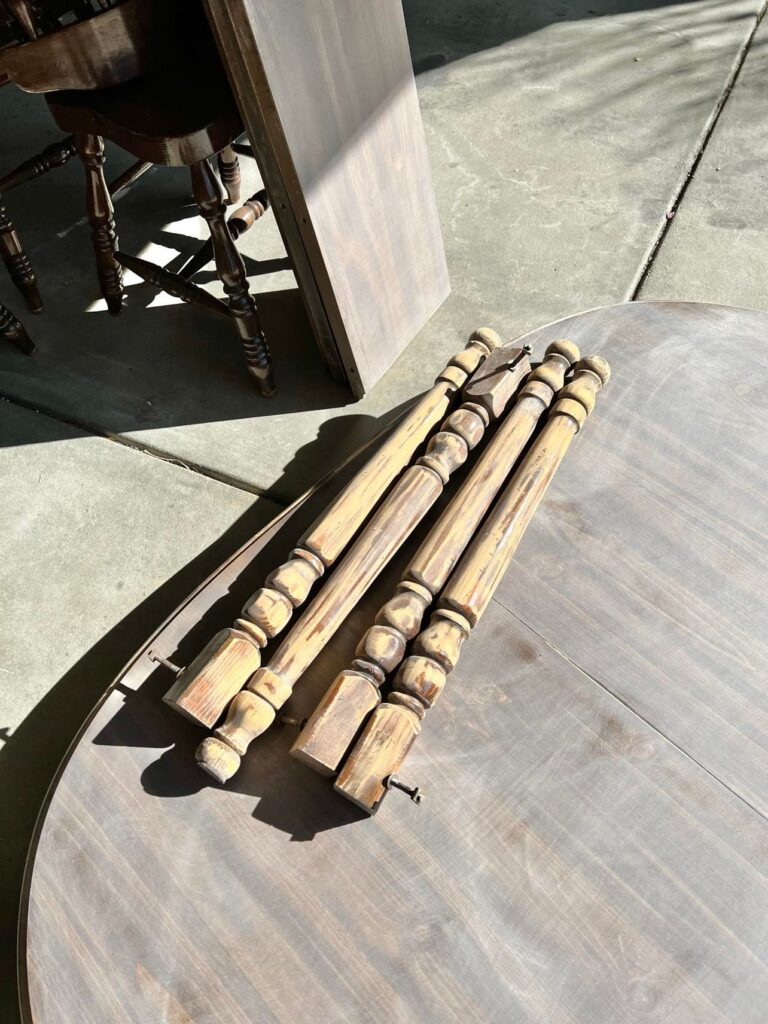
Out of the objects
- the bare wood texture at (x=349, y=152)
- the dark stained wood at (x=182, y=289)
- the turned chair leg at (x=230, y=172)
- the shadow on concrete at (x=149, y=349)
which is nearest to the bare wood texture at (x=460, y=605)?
the bare wood texture at (x=349, y=152)

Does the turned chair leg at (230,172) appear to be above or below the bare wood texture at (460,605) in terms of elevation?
below

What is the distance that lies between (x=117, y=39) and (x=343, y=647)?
1571mm

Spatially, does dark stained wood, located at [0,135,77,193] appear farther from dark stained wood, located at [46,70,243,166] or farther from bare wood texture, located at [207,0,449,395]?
bare wood texture, located at [207,0,449,395]

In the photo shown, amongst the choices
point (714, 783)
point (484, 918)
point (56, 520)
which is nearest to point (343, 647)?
point (484, 918)

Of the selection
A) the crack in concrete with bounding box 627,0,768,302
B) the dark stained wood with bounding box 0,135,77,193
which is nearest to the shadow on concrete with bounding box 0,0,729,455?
the crack in concrete with bounding box 627,0,768,302

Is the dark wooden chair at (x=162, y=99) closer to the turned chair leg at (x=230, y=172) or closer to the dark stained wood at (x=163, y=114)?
the dark stained wood at (x=163, y=114)

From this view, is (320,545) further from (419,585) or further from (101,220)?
(101,220)

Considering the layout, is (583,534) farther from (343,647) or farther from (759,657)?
(343,647)

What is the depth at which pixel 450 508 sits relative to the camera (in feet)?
5.10

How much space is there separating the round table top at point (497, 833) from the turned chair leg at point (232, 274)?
1024 mm

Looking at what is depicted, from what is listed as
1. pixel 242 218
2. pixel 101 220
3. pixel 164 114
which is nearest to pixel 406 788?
pixel 164 114

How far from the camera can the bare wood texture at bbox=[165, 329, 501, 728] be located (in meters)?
1.36

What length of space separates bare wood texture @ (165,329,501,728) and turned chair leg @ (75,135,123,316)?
1.34 meters

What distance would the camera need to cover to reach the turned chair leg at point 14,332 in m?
2.75
